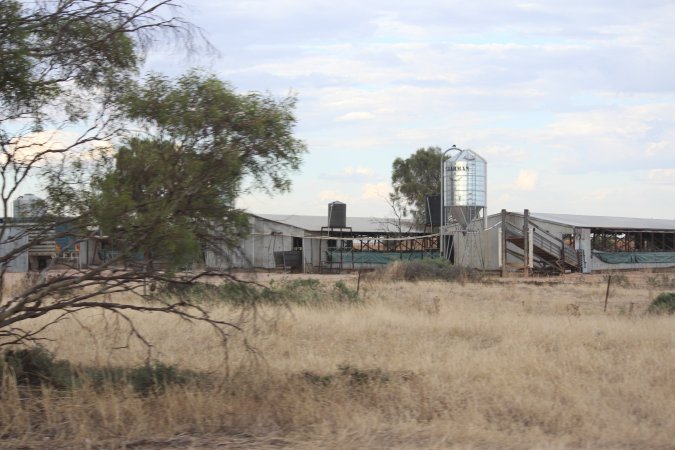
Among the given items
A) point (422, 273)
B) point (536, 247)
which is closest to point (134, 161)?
point (422, 273)

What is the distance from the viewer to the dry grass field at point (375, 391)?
24.4 ft

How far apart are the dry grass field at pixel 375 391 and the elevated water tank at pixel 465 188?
85.8 feet

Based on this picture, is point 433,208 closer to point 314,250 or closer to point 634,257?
point 314,250

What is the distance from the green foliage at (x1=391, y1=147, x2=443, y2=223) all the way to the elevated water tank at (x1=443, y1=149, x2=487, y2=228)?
30.3 m

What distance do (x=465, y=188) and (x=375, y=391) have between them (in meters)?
33.2

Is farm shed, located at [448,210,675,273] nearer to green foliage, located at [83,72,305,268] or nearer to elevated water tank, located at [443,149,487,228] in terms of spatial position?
elevated water tank, located at [443,149,487,228]

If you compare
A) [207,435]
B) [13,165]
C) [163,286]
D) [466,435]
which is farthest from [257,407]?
[13,165]

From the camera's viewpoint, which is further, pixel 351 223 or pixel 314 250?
pixel 351 223

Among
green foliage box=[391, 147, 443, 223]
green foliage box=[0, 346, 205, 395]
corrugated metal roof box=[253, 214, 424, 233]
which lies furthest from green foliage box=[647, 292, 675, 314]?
green foliage box=[391, 147, 443, 223]

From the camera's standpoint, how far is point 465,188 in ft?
Result: 135

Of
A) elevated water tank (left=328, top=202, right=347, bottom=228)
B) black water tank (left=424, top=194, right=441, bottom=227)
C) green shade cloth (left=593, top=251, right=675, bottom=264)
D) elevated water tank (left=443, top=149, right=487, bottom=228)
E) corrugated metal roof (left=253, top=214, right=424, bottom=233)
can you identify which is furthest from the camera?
corrugated metal roof (left=253, top=214, right=424, bottom=233)

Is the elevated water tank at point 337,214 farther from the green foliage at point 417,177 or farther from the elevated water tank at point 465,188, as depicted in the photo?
the green foliage at point 417,177

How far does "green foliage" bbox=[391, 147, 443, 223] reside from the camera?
73.2m

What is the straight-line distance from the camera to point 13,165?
8.93 metres
